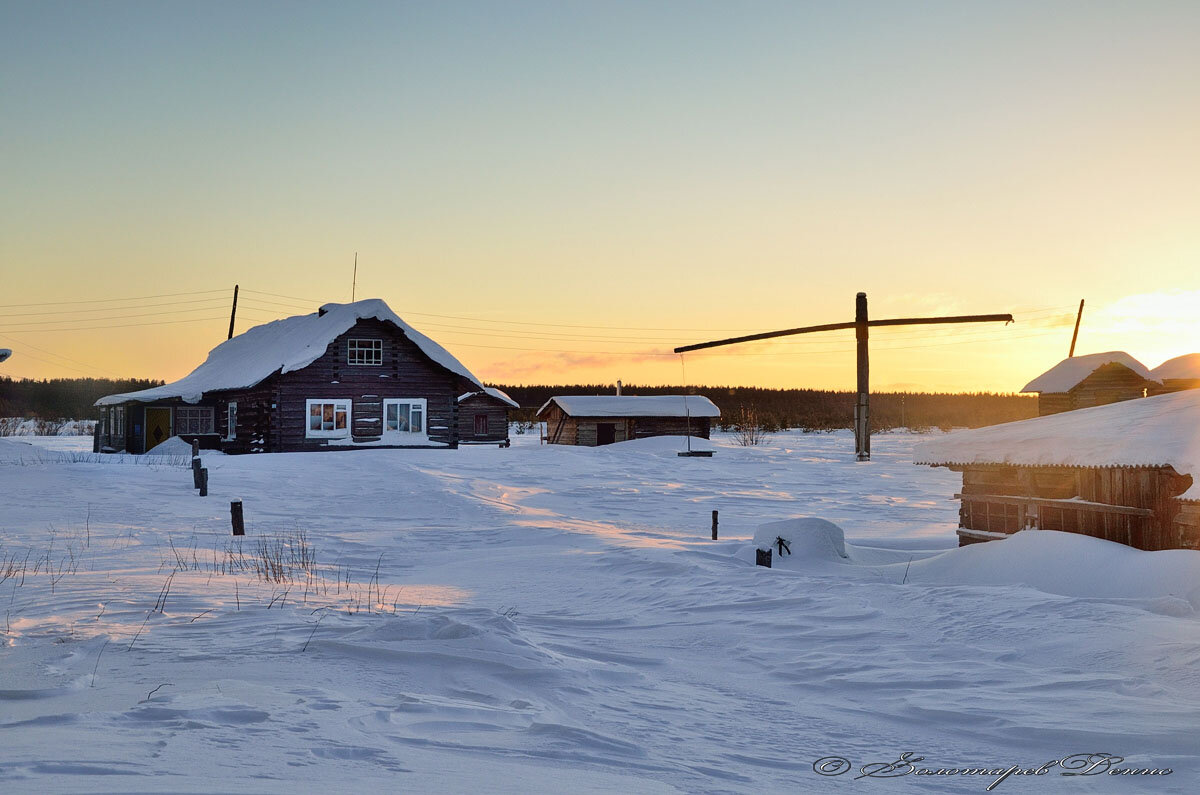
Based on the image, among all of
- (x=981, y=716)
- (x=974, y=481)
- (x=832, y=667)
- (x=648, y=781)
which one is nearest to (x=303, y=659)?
(x=648, y=781)

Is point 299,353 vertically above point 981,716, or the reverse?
point 299,353

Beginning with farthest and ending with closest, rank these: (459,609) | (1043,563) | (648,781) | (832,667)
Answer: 1. (1043,563)
2. (459,609)
3. (832,667)
4. (648,781)

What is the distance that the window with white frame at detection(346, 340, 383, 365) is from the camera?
33.7 m

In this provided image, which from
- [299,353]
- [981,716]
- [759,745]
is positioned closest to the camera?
[759,745]

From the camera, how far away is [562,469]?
32.0 m

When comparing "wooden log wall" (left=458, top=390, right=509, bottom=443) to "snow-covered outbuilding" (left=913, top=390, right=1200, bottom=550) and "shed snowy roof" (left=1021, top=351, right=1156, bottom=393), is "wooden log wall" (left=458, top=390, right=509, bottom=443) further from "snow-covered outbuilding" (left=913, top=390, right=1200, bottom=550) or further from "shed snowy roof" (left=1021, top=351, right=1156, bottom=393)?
"snow-covered outbuilding" (left=913, top=390, right=1200, bottom=550)

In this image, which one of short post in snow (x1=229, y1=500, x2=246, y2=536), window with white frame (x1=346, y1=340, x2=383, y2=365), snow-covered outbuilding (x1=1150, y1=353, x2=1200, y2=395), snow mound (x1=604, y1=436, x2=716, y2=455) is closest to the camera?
short post in snow (x1=229, y1=500, x2=246, y2=536)

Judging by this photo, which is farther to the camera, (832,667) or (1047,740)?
(832,667)

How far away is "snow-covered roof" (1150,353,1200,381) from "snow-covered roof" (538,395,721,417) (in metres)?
21.3

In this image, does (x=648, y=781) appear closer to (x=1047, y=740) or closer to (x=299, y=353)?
(x=1047, y=740)

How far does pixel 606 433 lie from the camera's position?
4997 centimetres

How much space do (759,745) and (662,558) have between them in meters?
7.25

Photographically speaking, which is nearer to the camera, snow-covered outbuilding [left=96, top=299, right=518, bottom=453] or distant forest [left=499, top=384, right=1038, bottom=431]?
snow-covered outbuilding [left=96, top=299, right=518, bottom=453]

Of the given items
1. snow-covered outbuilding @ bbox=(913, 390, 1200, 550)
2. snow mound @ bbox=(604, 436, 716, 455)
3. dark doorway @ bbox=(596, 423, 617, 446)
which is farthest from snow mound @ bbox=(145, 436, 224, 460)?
snow-covered outbuilding @ bbox=(913, 390, 1200, 550)
